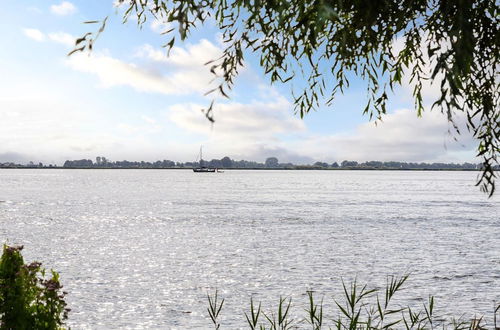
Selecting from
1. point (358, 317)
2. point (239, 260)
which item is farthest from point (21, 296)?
point (239, 260)

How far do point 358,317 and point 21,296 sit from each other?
8.17m

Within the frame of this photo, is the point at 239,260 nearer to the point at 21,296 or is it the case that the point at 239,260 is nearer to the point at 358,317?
the point at 358,317

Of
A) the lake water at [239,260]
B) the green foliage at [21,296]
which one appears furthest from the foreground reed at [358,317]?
the green foliage at [21,296]

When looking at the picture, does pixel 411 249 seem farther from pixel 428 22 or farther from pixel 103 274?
pixel 428 22

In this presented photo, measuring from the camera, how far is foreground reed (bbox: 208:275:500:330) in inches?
351

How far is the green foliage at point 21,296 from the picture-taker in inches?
296

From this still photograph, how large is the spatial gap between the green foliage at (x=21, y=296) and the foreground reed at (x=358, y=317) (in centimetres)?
257

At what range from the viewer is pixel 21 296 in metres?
7.59

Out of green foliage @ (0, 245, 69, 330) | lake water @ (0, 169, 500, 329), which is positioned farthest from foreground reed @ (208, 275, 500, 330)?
green foliage @ (0, 245, 69, 330)

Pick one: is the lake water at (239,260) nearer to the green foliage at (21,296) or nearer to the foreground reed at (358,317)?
the foreground reed at (358,317)

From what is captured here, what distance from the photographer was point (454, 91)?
462cm

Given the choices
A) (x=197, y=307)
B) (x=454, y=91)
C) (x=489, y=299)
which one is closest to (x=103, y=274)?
(x=197, y=307)

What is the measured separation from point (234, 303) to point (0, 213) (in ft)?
151

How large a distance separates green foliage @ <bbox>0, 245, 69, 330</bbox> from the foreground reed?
8.44 ft
